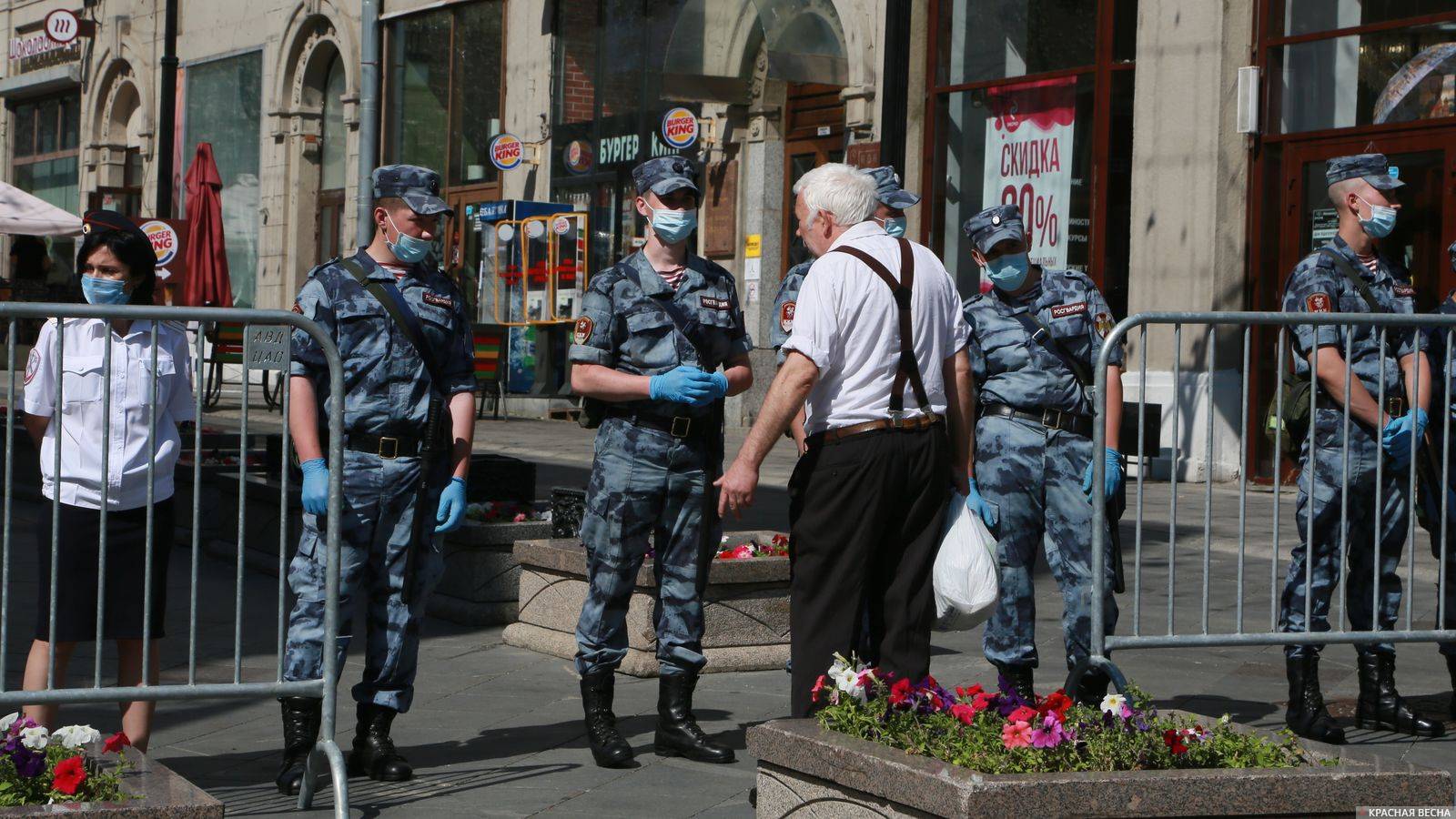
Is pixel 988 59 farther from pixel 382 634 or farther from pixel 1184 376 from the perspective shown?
pixel 382 634

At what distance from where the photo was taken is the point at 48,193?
37000 millimetres

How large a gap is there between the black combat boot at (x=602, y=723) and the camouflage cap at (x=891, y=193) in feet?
6.68

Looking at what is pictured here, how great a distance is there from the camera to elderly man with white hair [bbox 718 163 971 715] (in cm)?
506

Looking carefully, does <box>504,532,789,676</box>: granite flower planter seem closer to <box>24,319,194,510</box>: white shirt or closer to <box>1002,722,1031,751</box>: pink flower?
<box>24,319,194,510</box>: white shirt

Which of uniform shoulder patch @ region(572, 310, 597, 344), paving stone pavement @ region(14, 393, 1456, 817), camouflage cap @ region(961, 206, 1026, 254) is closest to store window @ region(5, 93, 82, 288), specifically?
paving stone pavement @ region(14, 393, 1456, 817)

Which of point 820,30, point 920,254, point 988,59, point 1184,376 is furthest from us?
point 820,30

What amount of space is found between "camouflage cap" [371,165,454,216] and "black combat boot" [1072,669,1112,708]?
8.07 ft

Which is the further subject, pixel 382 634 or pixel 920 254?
pixel 382 634

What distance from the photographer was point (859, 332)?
508 centimetres

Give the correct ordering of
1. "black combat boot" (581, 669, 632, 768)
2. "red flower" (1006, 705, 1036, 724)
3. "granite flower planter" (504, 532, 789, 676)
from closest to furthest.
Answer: "red flower" (1006, 705, 1036, 724) < "black combat boot" (581, 669, 632, 768) < "granite flower planter" (504, 532, 789, 676)

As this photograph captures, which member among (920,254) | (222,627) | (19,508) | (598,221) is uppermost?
(598,221)

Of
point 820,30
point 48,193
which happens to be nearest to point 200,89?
point 48,193

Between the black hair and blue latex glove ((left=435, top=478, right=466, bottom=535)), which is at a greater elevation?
the black hair

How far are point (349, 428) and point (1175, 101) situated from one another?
36.0 feet
